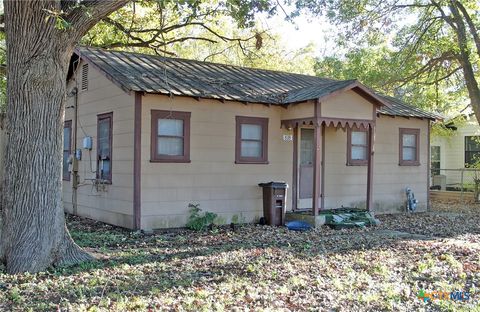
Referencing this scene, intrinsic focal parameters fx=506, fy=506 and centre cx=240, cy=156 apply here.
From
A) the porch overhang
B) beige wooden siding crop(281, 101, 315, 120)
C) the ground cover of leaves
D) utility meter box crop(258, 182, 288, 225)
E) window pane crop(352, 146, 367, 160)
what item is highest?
beige wooden siding crop(281, 101, 315, 120)

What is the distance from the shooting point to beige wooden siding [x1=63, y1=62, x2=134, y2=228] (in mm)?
10656

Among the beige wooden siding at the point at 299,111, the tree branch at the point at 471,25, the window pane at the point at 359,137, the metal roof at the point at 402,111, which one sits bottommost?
the window pane at the point at 359,137

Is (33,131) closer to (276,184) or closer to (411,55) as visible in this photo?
(276,184)

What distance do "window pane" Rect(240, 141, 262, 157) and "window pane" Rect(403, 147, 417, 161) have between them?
A: 5.21 meters

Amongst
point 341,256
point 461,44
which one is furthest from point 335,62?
point 341,256

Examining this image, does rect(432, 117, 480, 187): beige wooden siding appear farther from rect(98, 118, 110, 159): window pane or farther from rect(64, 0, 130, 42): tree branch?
rect(64, 0, 130, 42): tree branch

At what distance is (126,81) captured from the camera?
1035cm

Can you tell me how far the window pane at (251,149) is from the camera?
11882mm

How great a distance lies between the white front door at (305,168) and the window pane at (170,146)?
10.9ft

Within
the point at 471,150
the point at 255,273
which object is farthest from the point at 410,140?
the point at 255,273

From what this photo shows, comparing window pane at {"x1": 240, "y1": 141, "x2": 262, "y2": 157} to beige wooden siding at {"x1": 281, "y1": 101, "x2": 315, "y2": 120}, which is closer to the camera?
beige wooden siding at {"x1": 281, "y1": 101, "x2": 315, "y2": 120}

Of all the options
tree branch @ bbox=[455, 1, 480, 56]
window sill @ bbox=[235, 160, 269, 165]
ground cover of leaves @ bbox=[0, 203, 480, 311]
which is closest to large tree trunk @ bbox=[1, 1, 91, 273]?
ground cover of leaves @ bbox=[0, 203, 480, 311]

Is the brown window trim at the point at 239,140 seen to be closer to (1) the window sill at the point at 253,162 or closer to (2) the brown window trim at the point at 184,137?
(1) the window sill at the point at 253,162

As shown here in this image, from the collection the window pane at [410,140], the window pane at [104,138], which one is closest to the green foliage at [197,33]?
the window pane at [104,138]
